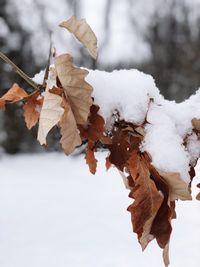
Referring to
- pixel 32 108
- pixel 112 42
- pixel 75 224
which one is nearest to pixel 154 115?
pixel 32 108

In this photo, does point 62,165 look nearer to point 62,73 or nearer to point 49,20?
point 49,20

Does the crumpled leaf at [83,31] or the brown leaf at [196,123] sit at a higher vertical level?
the crumpled leaf at [83,31]

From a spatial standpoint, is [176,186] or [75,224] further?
[75,224]

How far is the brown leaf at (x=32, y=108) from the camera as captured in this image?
63 centimetres

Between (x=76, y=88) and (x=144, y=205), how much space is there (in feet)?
0.51

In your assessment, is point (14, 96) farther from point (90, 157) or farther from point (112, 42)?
point (112, 42)

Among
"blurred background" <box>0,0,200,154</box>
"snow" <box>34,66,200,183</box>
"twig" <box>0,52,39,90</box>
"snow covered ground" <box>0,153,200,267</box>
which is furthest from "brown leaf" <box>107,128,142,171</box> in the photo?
"blurred background" <box>0,0,200,154</box>

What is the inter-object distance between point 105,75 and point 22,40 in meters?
5.25

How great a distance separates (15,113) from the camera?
5.79 metres

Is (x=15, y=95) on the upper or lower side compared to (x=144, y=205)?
upper

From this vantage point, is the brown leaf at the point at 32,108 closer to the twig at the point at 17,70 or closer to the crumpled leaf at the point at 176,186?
the twig at the point at 17,70

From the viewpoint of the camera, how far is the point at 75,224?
305 cm

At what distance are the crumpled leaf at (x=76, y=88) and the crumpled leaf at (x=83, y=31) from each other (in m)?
0.05

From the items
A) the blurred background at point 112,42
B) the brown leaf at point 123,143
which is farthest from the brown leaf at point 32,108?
the blurred background at point 112,42
